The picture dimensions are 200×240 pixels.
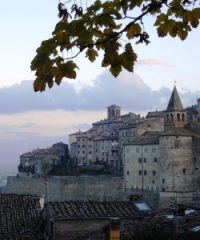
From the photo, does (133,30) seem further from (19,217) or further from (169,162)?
(169,162)

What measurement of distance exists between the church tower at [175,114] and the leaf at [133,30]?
202 feet

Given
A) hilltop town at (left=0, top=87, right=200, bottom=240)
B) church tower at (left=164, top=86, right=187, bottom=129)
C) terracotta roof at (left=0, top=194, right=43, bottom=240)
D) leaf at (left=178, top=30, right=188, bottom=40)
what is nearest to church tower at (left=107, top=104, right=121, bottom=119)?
hilltop town at (left=0, top=87, right=200, bottom=240)

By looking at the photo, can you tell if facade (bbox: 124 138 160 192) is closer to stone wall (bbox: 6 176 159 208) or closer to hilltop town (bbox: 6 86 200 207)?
hilltop town (bbox: 6 86 200 207)

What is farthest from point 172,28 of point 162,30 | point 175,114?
point 175,114

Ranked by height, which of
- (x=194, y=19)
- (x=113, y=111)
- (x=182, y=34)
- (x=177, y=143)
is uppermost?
(x=113, y=111)

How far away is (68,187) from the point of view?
7281 centimetres

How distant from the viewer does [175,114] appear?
222ft

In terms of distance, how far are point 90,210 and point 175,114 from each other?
167ft

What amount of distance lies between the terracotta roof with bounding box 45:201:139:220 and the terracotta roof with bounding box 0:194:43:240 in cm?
110

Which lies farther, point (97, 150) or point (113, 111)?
point (113, 111)

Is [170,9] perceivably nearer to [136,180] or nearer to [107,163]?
[136,180]

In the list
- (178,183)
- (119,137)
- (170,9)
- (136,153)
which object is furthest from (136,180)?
(170,9)

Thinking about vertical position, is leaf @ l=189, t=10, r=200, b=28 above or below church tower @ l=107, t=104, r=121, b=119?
below

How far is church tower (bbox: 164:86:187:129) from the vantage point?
67.1 metres
